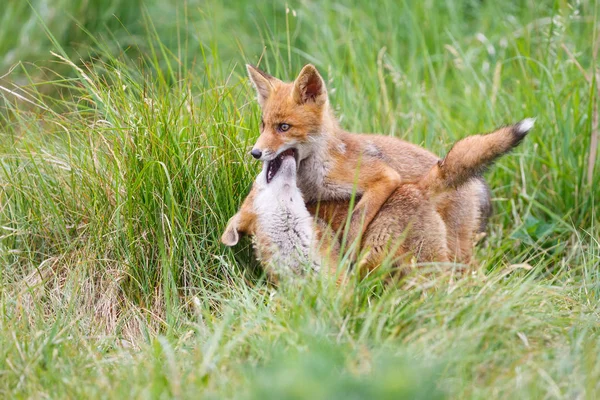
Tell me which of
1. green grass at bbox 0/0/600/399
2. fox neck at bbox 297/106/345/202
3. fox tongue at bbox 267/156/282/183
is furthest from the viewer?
fox neck at bbox 297/106/345/202

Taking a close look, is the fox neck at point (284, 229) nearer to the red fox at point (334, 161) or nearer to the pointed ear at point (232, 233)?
the pointed ear at point (232, 233)

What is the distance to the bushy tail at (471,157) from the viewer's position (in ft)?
16.3

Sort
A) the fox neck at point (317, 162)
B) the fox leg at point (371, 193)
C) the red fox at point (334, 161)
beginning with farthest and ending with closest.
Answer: the fox neck at point (317, 162) → the red fox at point (334, 161) → the fox leg at point (371, 193)

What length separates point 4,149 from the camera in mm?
5922

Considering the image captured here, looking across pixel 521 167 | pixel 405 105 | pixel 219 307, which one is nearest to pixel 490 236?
pixel 521 167

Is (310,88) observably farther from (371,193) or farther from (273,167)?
(371,193)

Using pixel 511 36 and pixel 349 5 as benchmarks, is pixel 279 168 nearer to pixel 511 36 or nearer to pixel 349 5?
pixel 511 36

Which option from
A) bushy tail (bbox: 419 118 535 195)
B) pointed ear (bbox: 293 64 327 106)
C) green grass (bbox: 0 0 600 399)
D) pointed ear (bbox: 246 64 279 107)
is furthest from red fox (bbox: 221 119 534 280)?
pointed ear (bbox: 246 64 279 107)

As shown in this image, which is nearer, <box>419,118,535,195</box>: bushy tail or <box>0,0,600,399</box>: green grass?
<box>0,0,600,399</box>: green grass

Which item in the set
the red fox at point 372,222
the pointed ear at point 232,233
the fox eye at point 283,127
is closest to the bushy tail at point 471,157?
the red fox at point 372,222

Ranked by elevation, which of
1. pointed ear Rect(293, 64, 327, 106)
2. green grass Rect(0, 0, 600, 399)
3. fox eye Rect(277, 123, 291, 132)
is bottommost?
green grass Rect(0, 0, 600, 399)

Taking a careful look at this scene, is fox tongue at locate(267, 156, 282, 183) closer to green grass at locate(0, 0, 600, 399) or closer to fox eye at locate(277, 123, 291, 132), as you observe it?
fox eye at locate(277, 123, 291, 132)

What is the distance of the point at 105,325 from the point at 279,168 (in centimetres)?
140

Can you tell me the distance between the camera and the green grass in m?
3.71
